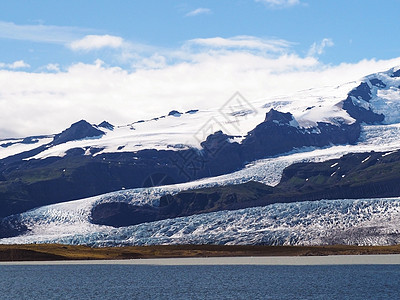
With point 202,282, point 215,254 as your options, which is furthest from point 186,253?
point 202,282

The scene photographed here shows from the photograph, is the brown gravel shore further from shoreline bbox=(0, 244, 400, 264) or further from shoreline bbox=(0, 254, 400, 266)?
shoreline bbox=(0, 254, 400, 266)

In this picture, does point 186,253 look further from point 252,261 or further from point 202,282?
point 202,282

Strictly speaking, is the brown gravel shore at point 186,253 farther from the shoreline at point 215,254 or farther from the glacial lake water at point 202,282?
the glacial lake water at point 202,282

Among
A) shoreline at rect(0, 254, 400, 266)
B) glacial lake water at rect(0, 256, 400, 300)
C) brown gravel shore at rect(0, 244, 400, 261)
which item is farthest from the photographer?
brown gravel shore at rect(0, 244, 400, 261)

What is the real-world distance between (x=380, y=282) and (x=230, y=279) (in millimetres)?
22569

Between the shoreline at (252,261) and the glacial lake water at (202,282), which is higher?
the glacial lake water at (202,282)

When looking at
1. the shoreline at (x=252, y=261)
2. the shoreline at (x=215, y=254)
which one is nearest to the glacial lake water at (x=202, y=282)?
the shoreline at (x=252, y=261)

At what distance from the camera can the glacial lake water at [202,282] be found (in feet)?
Result: 313

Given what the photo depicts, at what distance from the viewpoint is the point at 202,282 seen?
11250cm

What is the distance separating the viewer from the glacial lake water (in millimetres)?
95312

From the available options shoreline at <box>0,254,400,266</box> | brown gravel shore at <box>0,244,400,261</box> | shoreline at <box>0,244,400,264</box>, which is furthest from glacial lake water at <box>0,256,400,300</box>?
brown gravel shore at <box>0,244,400,261</box>

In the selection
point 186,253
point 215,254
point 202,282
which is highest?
point 202,282

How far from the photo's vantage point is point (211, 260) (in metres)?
173

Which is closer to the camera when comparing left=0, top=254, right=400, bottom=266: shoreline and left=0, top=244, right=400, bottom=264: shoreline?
left=0, top=254, right=400, bottom=266: shoreline
